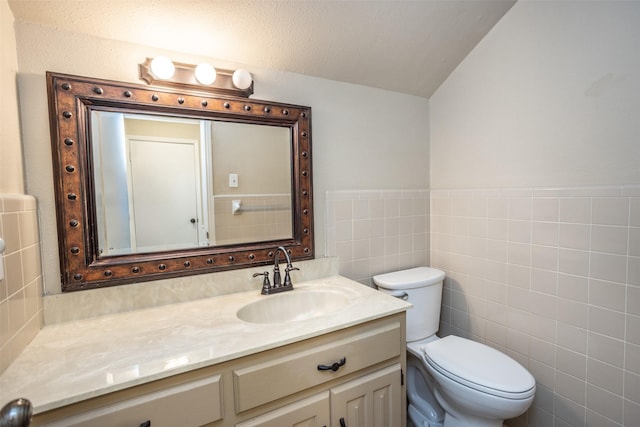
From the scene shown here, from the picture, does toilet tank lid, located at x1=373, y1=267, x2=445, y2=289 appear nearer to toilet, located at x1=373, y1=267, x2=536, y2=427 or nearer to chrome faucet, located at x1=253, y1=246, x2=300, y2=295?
toilet, located at x1=373, y1=267, x2=536, y2=427

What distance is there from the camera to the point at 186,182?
49.7 inches

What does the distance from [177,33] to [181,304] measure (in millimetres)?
1078

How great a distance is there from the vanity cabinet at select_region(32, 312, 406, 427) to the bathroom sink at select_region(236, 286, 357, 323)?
0.82ft

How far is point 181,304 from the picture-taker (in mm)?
1228

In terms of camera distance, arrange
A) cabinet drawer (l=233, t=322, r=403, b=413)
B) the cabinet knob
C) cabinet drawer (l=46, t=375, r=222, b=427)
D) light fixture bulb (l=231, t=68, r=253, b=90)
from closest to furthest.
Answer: cabinet drawer (l=46, t=375, r=222, b=427)
cabinet drawer (l=233, t=322, r=403, b=413)
the cabinet knob
light fixture bulb (l=231, t=68, r=253, b=90)

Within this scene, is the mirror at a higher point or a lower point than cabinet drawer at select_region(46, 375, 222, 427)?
higher

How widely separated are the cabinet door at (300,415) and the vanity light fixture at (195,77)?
1218 mm

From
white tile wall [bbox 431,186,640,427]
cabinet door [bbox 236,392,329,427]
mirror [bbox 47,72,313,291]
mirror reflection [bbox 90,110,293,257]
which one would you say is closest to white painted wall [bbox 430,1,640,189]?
white tile wall [bbox 431,186,640,427]

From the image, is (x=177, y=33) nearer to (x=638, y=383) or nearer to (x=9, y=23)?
(x=9, y=23)

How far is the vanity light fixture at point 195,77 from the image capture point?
112 centimetres

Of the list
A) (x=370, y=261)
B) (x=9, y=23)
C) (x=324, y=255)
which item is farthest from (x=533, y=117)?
(x=9, y=23)

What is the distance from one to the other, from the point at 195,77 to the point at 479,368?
5.55ft

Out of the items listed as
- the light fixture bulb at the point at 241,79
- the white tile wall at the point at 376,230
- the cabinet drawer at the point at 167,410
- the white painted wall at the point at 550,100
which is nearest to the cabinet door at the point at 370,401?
the cabinet drawer at the point at 167,410

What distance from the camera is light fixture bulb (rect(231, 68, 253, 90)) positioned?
126 cm
